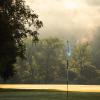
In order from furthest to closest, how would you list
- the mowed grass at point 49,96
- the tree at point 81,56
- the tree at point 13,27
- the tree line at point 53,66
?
the tree at point 81,56 < the tree line at point 53,66 < the tree at point 13,27 < the mowed grass at point 49,96

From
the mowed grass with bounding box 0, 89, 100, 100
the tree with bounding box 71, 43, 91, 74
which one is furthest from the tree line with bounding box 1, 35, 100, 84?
the mowed grass with bounding box 0, 89, 100, 100

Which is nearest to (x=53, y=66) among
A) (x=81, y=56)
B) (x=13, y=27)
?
(x=81, y=56)

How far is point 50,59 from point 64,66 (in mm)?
9097

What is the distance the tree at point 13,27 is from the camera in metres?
39.5

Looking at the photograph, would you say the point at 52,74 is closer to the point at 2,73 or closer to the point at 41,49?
the point at 41,49

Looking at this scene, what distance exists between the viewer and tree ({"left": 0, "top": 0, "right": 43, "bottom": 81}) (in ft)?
129

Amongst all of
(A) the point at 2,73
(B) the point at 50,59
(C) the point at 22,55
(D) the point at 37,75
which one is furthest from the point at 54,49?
(C) the point at 22,55

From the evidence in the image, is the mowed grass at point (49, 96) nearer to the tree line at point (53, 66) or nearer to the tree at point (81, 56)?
the tree line at point (53, 66)

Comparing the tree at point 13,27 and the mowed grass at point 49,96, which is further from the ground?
the tree at point 13,27

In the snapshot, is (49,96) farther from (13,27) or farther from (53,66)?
(53,66)

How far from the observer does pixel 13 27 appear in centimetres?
4353

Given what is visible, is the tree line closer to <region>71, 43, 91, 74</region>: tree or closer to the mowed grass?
<region>71, 43, 91, 74</region>: tree

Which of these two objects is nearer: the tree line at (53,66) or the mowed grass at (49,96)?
the mowed grass at (49,96)

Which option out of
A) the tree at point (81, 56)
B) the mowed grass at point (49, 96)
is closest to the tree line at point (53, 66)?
the tree at point (81, 56)
